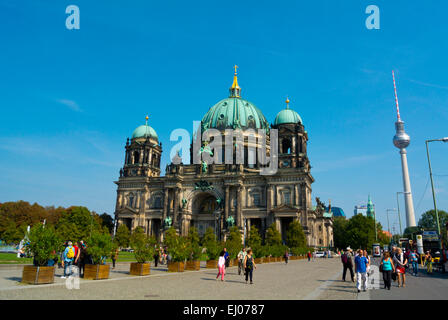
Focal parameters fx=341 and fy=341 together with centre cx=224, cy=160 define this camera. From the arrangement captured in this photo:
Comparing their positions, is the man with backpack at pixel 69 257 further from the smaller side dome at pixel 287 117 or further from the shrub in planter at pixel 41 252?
the smaller side dome at pixel 287 117

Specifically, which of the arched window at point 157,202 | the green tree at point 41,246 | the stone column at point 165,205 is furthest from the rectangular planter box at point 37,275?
the arched window at point 157,202

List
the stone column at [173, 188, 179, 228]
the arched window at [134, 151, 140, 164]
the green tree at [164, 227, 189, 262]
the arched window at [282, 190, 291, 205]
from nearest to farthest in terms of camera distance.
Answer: the green tree at [164, 227, 189, 262] → the arched window at [282, 190, 291, 205] → the stone column at [173, 188, 179, 228] → the arched window at [134, 151, 140, 164]

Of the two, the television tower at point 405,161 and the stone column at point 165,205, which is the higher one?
the television tower at point 405,161

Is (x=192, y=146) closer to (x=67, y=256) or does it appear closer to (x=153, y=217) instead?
(x=153, y=217)

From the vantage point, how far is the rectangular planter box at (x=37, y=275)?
1529 cm

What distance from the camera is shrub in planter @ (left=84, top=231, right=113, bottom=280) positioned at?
723 inches

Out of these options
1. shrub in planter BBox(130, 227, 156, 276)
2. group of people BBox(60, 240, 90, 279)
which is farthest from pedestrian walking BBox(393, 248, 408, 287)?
group of people BBox(60, 240, 90, 279)

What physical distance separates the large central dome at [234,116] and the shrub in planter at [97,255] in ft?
222

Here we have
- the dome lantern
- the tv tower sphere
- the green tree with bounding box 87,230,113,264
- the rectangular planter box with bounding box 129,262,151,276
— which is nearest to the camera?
the green tree with bounding box 87,230,113,264

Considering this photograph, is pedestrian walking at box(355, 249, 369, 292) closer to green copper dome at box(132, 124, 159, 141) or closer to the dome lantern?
green copper dome at box(132, 124, 159, 141)

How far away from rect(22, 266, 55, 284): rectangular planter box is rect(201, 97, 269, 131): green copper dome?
71.3 m

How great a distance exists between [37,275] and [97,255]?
12.3ft
